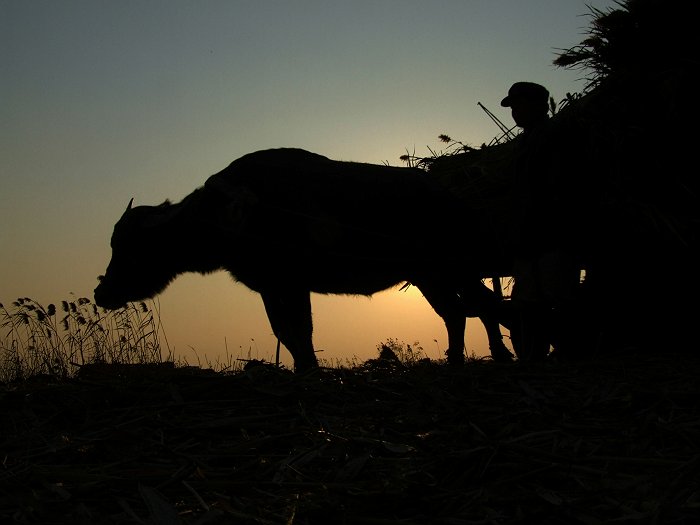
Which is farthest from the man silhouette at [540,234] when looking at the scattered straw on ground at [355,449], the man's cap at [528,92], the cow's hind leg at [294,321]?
the cow's hind leg at [294,321]

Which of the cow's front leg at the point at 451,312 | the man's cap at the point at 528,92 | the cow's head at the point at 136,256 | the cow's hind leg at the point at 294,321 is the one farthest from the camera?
the cow's head at the point at 136,256

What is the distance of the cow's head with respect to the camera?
709cm

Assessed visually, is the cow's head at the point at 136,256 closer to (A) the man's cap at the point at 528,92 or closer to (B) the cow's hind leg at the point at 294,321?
(B) the cow's hind leg at the point at 294,321

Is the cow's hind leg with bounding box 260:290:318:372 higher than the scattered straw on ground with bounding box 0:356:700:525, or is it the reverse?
the cow's hind leg with bounding box 260:290:318:372

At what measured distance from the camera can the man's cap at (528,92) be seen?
17.3ft

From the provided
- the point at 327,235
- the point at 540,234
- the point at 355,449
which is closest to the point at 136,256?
the point at 327,235

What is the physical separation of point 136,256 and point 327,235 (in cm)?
206

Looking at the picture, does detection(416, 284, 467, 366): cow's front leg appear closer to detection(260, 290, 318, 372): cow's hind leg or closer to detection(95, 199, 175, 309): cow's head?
detection(260, 290, 318, 372): cow's hind leg

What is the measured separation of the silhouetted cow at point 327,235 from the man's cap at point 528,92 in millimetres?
1227

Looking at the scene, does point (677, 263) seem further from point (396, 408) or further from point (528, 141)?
point (396, 408)

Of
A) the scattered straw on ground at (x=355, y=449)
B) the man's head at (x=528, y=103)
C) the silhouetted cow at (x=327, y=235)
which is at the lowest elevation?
the scattered straw on ground at (x=355, y=449)

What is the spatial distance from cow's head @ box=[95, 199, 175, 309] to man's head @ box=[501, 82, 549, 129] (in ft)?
11.1

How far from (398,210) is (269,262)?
3.96 ft

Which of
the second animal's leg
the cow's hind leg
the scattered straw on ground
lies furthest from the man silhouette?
the cow's hind leg
